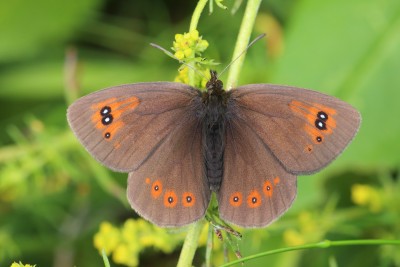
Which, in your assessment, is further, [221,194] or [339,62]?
[339,62]

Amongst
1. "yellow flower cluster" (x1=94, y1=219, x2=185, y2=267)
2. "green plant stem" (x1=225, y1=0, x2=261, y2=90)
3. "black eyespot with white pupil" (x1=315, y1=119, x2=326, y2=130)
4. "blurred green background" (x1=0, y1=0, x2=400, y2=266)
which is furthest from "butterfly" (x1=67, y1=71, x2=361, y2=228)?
"blurred green background" (x1=0, y1=0, x2=400, y2=266)

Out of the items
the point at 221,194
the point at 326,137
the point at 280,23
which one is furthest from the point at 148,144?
the point at 280,23

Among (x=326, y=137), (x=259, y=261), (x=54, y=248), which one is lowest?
(x=54, y=248)

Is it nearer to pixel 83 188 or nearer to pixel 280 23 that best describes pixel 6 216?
pixel 83 188

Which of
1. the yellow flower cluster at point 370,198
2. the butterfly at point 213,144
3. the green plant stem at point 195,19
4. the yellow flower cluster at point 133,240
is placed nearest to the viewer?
the green plant stem at point 195,19

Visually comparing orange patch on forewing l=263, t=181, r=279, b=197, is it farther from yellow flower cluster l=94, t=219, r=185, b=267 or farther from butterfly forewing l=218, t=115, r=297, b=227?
yellow flower cluster l=94, t=219, r=185, b=267

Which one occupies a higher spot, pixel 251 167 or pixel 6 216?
pixel 251 167

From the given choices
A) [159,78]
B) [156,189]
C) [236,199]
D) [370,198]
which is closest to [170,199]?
[156,189]

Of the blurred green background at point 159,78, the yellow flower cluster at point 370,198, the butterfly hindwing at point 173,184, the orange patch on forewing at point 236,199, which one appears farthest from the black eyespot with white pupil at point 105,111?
the yellow flower cluster at point 370,198

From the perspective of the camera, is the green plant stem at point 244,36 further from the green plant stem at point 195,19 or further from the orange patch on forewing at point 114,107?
the orange patch on forewing at point 114,107
